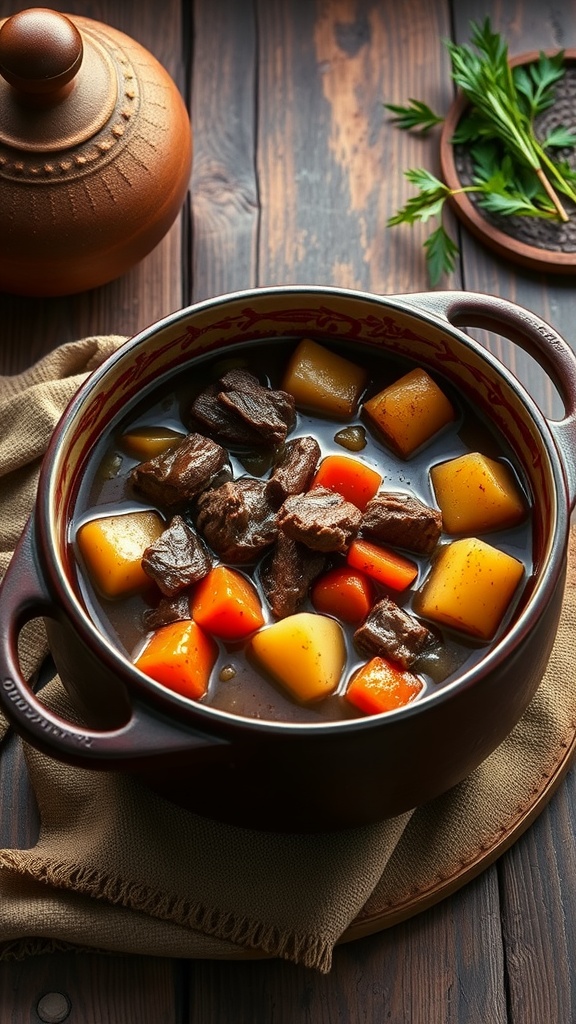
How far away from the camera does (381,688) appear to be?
6.13ft

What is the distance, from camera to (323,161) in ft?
9.96

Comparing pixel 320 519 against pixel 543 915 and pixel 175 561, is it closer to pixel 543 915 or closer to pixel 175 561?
pixel 175 561

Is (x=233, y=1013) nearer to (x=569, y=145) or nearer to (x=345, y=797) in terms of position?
(x=345, y=797)

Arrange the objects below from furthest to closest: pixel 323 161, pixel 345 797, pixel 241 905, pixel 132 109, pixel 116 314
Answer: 1. pixel 323 161
2. pixel 116 314
3. pixel 132 109
4. pixel 241 905
5. pixel 345 797

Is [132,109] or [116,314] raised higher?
[132,109]

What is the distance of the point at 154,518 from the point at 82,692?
0.34m

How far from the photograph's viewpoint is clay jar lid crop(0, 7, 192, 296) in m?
2.41

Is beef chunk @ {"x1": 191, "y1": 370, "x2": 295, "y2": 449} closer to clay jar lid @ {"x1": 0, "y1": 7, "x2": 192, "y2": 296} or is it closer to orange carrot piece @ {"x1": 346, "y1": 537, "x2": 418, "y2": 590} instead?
orange carrot piece @ {"x1": 346, "y1": 537, "x2": 418, "y2": 590}

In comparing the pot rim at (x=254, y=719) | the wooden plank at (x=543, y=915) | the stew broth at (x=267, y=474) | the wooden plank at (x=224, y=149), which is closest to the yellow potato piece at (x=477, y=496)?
the stew broth at (x=267, y=474)

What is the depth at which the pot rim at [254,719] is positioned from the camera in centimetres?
166

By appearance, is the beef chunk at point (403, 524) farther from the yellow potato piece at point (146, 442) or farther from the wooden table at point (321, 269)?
the wooden table at point (321, 269)

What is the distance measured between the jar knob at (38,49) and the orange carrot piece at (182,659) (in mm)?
1210

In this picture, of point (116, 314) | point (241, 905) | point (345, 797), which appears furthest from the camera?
point (116, 314)

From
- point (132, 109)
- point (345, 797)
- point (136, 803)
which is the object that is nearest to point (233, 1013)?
point (136, 803)
